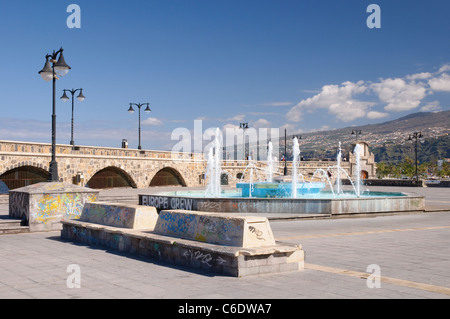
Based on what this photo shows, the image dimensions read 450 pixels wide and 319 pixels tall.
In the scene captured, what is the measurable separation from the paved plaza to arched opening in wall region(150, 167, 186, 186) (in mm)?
30735

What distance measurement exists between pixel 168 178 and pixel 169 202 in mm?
24873

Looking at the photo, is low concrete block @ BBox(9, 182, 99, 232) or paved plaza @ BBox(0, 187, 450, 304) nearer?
paved plaza @ BBox(0, 187, 450, 304)

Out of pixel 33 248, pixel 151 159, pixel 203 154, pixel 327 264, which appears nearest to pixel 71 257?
pixel 33 248

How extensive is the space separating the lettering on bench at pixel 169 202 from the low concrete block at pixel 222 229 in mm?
9460

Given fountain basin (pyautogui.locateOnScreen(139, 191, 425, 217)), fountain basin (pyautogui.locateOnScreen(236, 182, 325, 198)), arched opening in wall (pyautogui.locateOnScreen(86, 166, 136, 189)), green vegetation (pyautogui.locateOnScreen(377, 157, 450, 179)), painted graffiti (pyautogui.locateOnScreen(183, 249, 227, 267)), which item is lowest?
painted graffiti (pyautogui.locateOnScreen(183, 249, 227, 267))

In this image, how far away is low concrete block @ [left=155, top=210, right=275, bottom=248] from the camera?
23.0 feet

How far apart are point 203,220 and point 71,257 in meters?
2.58

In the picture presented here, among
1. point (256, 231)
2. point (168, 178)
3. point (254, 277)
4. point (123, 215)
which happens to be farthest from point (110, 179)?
point (254, 277)

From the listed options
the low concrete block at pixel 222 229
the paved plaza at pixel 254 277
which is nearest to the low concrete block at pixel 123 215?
the paved plaza at pixel 254 277

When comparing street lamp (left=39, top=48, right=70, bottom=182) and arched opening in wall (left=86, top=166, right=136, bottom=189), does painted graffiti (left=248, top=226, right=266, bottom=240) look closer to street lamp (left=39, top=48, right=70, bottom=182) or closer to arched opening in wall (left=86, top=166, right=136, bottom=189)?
street lamp (left=39, top=48, right=70, bottom=182)

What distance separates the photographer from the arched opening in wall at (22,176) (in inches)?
1102

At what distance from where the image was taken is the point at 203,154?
46.6 metres

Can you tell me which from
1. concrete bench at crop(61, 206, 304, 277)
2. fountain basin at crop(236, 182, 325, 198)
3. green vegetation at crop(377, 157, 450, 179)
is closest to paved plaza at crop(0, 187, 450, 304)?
concrete bench at crop(61, 206, 304, 277)
